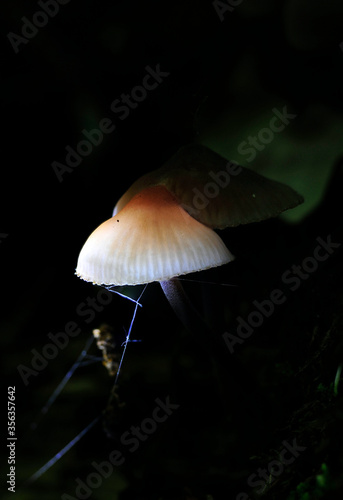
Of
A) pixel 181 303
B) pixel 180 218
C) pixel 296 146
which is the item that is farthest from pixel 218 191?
pixel 296 146

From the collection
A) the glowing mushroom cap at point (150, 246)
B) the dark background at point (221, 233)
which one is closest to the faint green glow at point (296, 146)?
the dark background at point (221, 233)

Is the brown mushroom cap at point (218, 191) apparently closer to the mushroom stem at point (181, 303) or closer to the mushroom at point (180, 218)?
the mushroom at point (180, 218)

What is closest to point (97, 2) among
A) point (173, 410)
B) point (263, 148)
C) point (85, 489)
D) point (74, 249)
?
point (263, 148)

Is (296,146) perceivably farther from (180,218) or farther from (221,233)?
(180,218)

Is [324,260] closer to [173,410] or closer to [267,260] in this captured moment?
[267,260]

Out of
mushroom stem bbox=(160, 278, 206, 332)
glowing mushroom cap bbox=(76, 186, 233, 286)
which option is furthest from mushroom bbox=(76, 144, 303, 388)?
mushroom stem bbox=(160, 278, 206, 332)

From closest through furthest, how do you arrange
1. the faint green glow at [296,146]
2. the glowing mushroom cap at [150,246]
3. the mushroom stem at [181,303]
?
the glowing mushroom cap at [150,246], the mushroom stem at [181,303], the faint green glow at [296,146]
